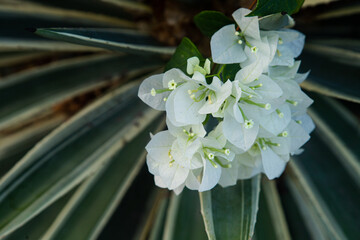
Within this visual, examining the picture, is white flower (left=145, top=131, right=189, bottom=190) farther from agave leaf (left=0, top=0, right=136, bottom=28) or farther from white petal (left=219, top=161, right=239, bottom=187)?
agave leaf (left=0, top=0, right=136, bottom=28)

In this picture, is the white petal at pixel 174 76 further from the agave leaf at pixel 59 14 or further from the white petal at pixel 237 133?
the agave leaf at pixel 59 14

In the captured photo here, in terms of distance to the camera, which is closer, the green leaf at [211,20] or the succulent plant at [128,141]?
the green leaf at [211,20]

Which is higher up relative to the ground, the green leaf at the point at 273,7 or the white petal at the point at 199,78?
the green leaf at the point at 273,7

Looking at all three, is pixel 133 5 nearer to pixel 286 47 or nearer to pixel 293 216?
pixel 286 47

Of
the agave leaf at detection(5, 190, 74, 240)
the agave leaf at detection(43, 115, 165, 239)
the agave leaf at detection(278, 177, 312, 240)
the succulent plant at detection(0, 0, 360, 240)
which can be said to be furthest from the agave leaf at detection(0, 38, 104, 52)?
the agave leaf at detection(278, 177, 312, 240)

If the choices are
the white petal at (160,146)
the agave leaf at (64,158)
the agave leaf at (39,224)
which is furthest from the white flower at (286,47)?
the agave leaf at (39,224)

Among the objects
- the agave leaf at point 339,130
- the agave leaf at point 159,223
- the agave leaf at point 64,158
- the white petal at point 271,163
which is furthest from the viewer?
the agave leaf at point 159,223

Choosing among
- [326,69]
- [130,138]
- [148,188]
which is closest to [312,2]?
[326,69]

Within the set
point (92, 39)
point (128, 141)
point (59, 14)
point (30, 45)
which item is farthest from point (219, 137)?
point (59, 14)
